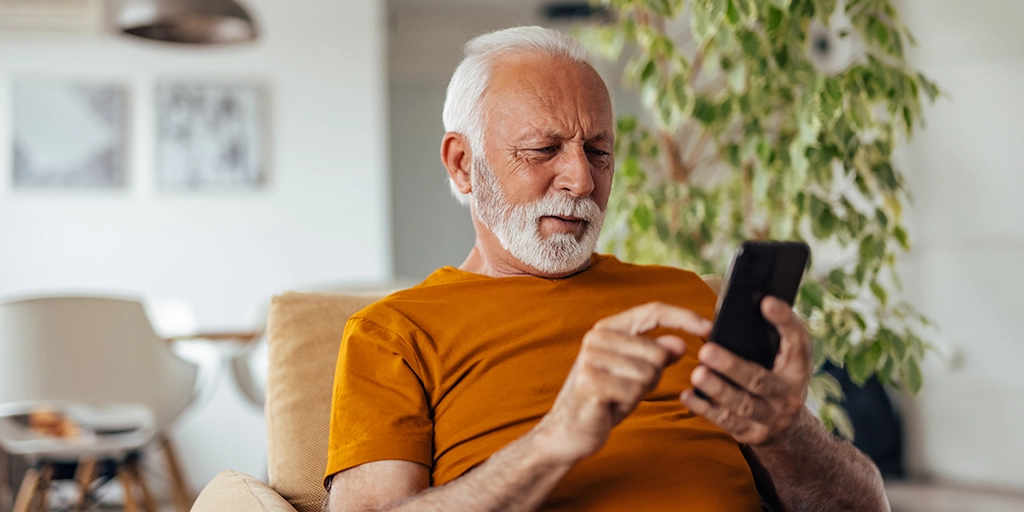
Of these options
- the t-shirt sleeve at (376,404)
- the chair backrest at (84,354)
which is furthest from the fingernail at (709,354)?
the chair backrest at (84,354)

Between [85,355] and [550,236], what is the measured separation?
1950mm

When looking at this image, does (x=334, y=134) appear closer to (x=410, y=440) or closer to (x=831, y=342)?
(x=831, y=342)

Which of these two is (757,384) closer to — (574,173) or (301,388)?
(574,173)

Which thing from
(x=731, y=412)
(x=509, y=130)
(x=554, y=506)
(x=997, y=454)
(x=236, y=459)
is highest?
(x=509, y=130)

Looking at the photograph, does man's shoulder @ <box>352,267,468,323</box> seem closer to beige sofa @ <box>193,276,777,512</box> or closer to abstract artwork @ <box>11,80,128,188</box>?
beige sofa @ <box>193,276,777,512</box>

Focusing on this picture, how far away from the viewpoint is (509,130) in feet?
4.41

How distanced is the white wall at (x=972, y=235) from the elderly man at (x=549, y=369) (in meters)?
2.57

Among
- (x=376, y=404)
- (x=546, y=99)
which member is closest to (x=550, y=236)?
(x=546, y=99)

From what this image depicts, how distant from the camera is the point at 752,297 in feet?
3.01

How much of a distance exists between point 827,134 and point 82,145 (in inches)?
144

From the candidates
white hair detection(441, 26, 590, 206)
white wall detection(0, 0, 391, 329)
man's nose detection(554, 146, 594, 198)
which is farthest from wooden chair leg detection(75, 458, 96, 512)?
man's nose detection(554, 146, 594, 198)

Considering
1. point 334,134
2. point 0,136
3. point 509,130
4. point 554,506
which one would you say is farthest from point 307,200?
point 554,506

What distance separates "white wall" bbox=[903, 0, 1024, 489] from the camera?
3465 millimetres

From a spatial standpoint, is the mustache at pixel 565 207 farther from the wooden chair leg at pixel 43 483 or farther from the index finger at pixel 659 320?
the wooden chair leg at pixel 43 483
